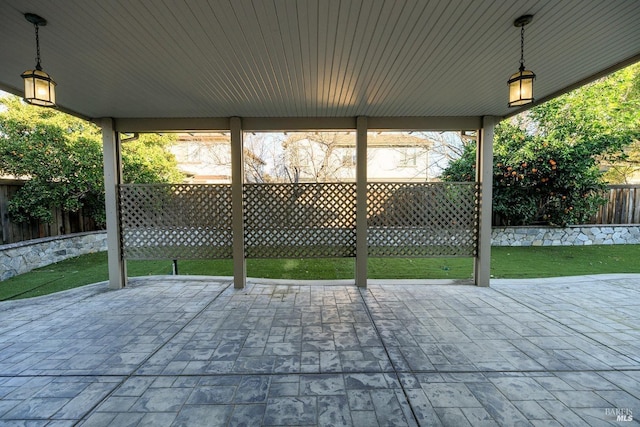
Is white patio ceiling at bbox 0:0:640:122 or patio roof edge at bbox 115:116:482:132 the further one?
patio roof edge at bbox 115:116:482:132

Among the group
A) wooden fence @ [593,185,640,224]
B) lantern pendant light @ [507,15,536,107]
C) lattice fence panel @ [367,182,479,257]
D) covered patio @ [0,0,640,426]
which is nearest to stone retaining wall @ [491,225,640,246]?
wooden fence @ [593,185,640,224]

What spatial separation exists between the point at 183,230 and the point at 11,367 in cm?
244

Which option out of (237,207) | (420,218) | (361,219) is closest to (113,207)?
(237,207)

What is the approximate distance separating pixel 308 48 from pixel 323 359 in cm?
260

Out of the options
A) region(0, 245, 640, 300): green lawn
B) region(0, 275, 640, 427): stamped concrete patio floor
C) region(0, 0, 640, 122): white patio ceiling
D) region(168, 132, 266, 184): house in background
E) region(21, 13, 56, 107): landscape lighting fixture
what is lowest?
region(0, 275, 640, 427): stamped concrete patio floor

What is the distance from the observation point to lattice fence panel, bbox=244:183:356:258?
4.61 metres

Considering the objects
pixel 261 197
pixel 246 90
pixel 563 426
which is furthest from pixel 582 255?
pixel 246 90

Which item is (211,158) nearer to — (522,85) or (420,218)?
(420,218)

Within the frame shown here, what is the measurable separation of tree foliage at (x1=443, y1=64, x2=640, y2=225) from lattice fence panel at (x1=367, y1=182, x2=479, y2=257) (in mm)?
3329

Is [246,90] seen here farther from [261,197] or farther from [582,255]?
[582,255]

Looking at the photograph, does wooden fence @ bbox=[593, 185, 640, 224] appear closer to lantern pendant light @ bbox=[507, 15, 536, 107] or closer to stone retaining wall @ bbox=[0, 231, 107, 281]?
lantern pendant light @ bbox=[507, 15, 536, 107]

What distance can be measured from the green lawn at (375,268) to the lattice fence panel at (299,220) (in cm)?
86

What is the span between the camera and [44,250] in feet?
18.5

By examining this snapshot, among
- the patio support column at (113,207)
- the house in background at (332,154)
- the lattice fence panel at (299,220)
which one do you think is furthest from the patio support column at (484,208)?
the house in background at (332,154)
